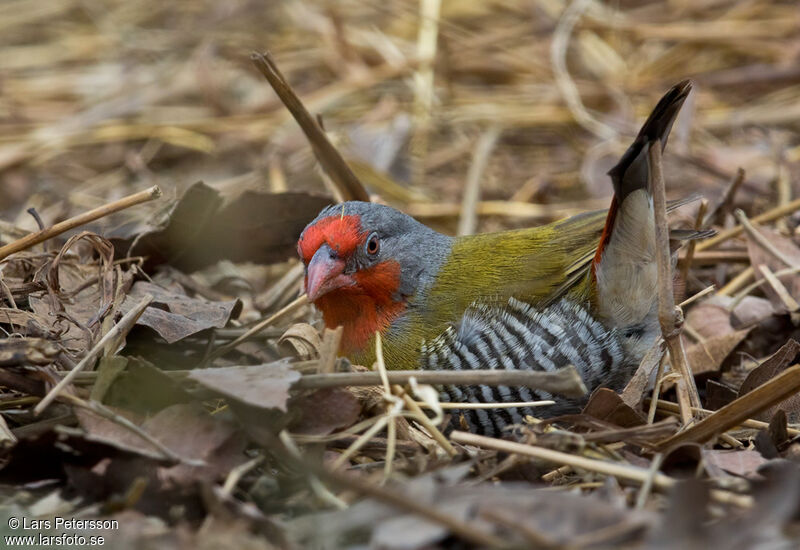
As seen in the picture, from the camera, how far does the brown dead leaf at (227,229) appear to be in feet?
11.5

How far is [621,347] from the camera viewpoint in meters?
3.07

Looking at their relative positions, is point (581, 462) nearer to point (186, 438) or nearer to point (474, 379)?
point (474, 379)

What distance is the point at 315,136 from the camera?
11.7ft

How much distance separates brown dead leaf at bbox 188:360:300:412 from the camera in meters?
2.15

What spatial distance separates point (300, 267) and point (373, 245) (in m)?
0.78

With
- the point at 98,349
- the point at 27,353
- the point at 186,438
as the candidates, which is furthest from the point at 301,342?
the point at 27,353

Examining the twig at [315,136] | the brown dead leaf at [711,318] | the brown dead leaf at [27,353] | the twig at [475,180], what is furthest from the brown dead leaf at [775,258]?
A: the brown dead leaf at [27,353]

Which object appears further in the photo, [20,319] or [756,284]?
[756,284]

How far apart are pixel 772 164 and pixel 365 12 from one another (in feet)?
11.8

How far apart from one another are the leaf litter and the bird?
0.18m

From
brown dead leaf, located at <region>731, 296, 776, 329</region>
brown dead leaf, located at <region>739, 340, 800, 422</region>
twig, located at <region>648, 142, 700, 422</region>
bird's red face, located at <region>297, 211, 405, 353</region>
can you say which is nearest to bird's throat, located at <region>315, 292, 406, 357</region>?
bird's red face, located at <region>297, 211, 405, 353</region>

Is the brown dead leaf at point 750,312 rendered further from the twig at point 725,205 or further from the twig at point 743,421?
the twig at point 743,421

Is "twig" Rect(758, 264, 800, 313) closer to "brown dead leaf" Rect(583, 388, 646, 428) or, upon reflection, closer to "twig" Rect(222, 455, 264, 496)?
"brown dead leaf" Rect(583, 388, 646, 428)

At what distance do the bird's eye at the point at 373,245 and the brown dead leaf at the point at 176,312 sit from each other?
0.51 m
